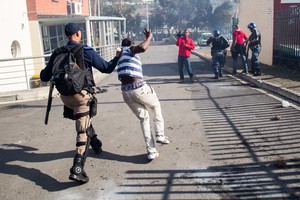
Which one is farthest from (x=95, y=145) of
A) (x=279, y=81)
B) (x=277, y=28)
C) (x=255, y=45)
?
(x=277, y=28)

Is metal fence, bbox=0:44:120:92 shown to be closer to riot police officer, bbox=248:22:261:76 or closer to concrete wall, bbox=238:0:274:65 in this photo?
riot police officer, bbox=248:22:261:76

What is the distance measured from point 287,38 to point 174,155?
918cm

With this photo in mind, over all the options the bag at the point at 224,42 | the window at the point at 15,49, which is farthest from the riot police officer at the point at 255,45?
the window at the point at 15,49

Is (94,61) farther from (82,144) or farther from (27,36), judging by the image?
(27,36)

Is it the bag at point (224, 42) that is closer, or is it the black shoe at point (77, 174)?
the black shoe at point (77, 174)

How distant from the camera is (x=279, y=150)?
15.6ft

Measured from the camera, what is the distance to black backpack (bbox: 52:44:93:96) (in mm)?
4004

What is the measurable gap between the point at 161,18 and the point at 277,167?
59.5 metres

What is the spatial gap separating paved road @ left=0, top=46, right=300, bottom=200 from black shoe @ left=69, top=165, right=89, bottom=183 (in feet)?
0.30

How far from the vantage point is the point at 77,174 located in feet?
13.0


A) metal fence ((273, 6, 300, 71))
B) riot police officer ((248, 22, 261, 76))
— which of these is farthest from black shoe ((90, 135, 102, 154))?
metal fence ((273, 6, 300, 71))

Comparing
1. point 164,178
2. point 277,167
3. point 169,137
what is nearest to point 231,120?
point 169,137

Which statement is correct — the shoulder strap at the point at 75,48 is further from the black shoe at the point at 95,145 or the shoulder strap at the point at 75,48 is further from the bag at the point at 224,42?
the bag at the point at 224,42

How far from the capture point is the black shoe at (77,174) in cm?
394
